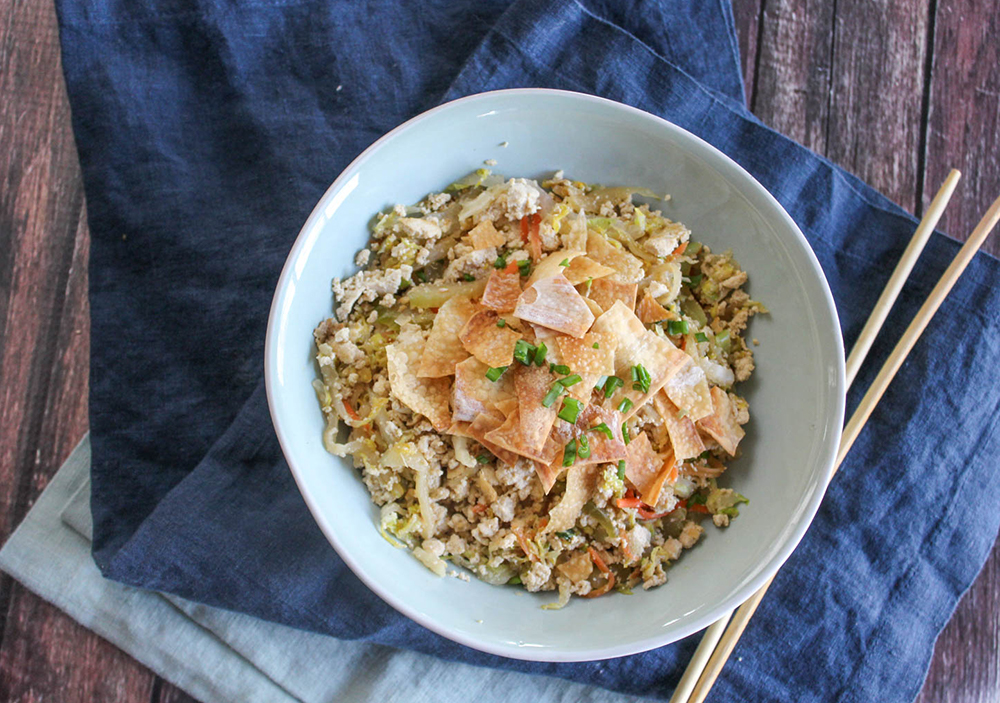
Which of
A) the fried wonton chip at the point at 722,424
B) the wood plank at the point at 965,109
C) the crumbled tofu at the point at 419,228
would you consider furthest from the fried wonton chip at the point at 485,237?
the wood plank at the point at 965,109

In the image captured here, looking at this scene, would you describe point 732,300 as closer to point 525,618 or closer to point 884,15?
point 525,618

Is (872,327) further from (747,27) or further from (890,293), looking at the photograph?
(747,27)

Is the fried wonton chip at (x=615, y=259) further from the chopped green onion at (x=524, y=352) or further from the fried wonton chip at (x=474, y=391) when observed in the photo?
the fried wonton chip at (x=474, y=391)

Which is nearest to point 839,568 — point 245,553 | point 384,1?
point 245,553

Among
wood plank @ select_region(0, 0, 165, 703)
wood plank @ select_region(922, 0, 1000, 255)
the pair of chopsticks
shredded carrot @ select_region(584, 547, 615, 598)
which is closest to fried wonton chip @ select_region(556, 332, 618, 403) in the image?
shredded carrot @ select_region(584, 547, 615, 598)

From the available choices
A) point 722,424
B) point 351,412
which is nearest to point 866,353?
point 722,424

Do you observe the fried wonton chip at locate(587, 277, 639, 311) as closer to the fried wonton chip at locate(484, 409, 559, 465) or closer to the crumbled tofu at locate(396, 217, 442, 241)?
the fried wonton chip at locate(484, 409, 559, 465)
